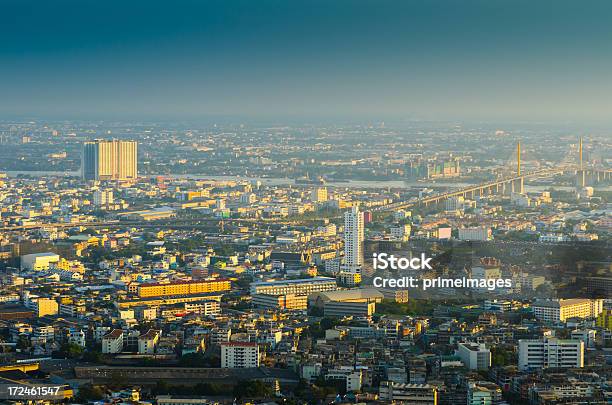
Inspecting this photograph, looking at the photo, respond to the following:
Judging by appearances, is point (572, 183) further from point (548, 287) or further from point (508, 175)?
point (548, 287)

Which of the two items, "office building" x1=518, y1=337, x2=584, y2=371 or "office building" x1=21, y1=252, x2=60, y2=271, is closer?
"office building" x1=518, y1=337, x2=584, y2=371

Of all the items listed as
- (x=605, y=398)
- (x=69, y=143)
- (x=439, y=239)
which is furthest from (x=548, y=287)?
(x=69, y=143)

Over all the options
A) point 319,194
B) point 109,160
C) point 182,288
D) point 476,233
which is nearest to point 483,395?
point 182,288

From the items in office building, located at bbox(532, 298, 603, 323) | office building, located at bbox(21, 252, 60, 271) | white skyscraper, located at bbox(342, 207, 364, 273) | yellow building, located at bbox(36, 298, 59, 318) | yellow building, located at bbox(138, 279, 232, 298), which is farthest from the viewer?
office building, located at bbox(21, 252, 60, 271)

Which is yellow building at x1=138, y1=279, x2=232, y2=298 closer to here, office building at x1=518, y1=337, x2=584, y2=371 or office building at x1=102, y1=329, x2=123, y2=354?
office building at x1=102, y1=329, x2=123, y2=354

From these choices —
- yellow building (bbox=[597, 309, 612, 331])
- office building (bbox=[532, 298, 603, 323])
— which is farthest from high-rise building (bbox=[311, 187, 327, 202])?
yellow building (bbox=[597, 309, 612, 331])

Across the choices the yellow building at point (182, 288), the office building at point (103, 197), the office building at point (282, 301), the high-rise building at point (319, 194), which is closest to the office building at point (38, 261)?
the yellow building at point (182, 288)
